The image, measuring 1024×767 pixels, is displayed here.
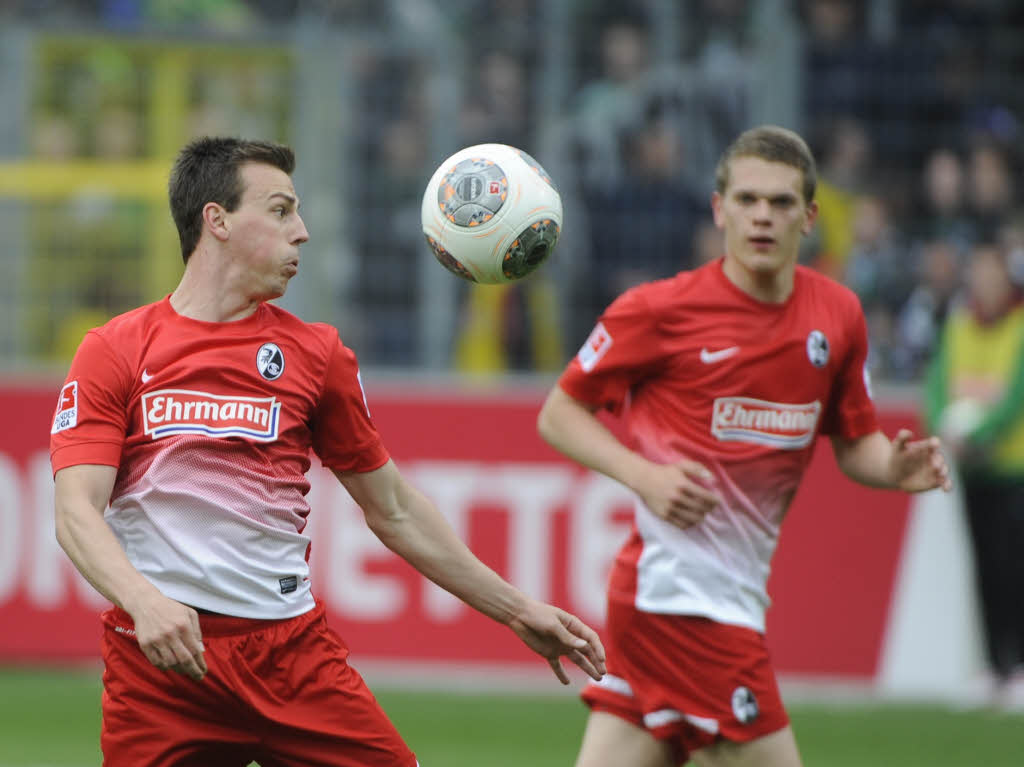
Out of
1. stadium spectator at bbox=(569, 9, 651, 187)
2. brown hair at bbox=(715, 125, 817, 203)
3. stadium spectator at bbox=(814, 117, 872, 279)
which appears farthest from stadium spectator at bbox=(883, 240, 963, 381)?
brown hair at bbox=(715, 125, 817, 203)

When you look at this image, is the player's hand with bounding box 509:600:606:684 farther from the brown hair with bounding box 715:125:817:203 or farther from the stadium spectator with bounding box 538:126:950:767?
the brown hair with bounding box 715:125:817:203

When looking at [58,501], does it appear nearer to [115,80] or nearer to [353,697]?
[353,697]

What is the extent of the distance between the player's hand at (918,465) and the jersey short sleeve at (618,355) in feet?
2.60

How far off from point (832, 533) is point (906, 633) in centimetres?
71

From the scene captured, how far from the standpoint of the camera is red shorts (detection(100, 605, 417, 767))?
4117mm

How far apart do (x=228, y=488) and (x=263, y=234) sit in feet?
2.17

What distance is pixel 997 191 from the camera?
11.1 metres

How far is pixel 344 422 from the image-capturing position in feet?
14.5

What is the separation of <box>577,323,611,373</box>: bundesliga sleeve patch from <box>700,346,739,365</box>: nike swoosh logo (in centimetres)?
30

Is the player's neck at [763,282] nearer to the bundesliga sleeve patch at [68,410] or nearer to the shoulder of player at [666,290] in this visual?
the shoulder of player at [666,290]

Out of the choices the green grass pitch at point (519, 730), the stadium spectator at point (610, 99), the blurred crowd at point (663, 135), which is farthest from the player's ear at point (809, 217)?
the stadium spectator at point (610, 99)

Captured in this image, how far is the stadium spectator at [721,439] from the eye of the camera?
5051 millimetres

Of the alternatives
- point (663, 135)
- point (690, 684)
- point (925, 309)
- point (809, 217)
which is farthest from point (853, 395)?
point (663, 135)

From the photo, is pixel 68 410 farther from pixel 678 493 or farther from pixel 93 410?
pixel 678 493
